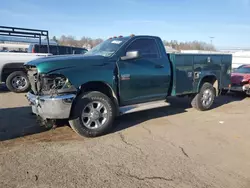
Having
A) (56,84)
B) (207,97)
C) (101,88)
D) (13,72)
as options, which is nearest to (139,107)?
(101,88)

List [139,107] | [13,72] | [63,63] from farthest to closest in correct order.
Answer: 1. [13,72]
2. [139,107]
3. [63,63]

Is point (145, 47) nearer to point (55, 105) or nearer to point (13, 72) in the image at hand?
point (55, 105)

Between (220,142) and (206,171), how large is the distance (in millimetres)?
1342

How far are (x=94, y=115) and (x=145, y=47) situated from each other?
7.03 ft

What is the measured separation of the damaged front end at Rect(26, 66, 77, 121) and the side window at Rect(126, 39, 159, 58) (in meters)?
1.78

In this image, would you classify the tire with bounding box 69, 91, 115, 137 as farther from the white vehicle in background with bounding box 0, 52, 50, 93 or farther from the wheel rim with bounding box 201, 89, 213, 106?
the white vehicle in background with bounding box 0, 52, 50, 93

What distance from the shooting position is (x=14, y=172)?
3.29 meters

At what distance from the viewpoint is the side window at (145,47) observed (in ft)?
18.1

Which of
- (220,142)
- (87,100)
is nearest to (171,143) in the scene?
(220,142)

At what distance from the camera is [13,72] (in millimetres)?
9102

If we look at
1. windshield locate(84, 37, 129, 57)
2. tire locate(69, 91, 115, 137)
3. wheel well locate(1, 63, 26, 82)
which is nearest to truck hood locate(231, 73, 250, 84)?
windshield locate(84, 37, 129, 57)

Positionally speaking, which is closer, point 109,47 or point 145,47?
point 109,47

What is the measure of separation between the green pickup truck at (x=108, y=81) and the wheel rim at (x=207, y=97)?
0.35 m

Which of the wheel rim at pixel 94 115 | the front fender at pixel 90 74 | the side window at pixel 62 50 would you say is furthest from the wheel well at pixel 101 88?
the side window at pixel 62 50
